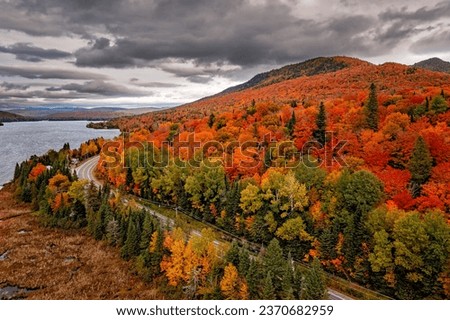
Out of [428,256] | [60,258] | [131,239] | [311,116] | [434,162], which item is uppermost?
[311,116]

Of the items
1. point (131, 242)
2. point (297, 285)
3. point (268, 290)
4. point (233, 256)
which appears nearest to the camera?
point (268, 290)

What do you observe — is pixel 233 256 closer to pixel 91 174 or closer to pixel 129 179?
pixel 129 179

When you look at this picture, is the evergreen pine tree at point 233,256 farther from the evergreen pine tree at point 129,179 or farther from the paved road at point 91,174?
the evergreen pine tree at point 129,179

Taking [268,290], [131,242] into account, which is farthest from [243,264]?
[131,242]

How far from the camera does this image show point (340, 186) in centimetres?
3897

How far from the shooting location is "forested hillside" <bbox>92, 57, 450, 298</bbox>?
3088 cm

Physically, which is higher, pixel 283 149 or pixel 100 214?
pixel 283 149

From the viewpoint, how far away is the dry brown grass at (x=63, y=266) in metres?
34.0

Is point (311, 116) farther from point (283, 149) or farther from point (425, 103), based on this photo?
point (425, 103)

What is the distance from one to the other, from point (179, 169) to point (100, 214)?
15.2m

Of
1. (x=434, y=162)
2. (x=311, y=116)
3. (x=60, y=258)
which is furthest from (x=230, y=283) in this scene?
(x=311, y=116)

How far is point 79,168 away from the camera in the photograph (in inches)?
3406

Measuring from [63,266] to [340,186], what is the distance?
3729 centimetres

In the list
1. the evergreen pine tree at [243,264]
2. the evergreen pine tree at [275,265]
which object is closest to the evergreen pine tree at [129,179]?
the evergreen pine tree at [243,264]
